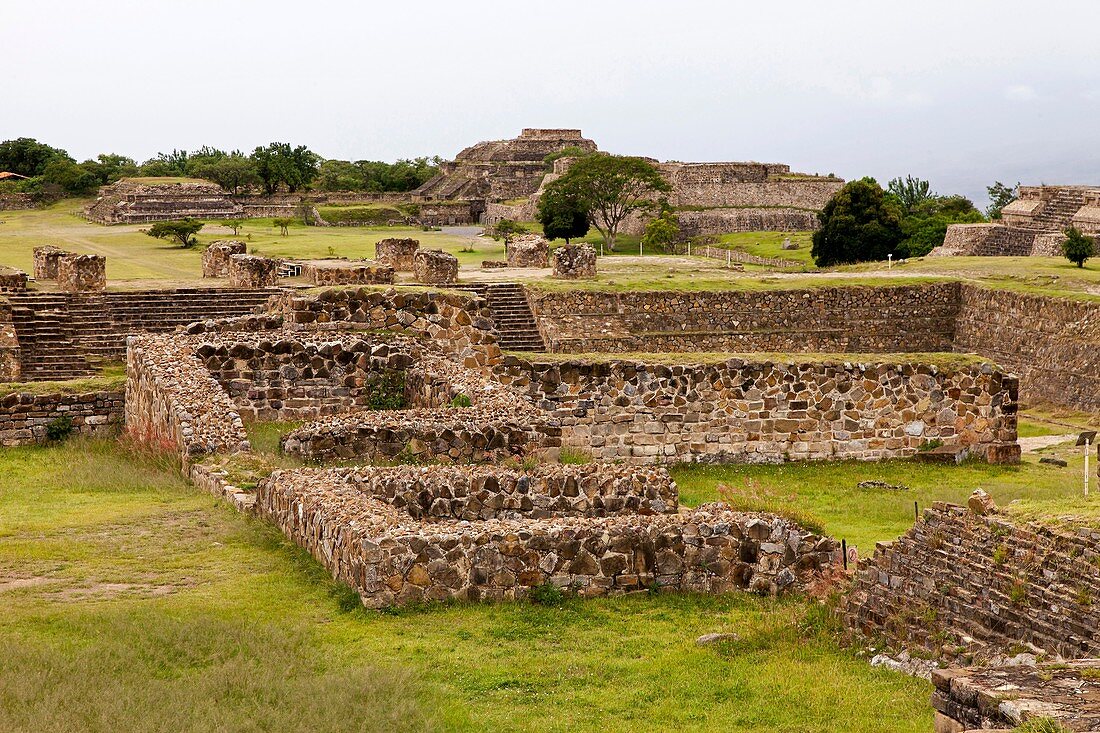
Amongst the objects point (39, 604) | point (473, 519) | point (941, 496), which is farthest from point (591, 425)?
point (39, 604)

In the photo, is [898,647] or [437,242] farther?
[437,242]

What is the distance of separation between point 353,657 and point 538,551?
6.50ft

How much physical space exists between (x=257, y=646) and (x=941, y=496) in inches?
379

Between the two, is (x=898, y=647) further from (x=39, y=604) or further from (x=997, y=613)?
(x=39, y=604)

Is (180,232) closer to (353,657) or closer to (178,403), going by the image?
(178,403)

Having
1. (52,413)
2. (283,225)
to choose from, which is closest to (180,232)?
(283,225)

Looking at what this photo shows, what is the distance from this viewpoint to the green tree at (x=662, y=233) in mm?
53562

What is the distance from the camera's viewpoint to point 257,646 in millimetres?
9523

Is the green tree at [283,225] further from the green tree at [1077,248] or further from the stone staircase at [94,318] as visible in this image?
the green tree at [1077,248]

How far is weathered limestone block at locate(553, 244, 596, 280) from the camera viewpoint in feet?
121

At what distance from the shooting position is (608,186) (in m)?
55.2

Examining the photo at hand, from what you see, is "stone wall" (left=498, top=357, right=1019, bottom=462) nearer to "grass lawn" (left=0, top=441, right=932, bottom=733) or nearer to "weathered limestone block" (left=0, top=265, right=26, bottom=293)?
"grass lawn" (left=0, top=441, right=932, bottom=733)

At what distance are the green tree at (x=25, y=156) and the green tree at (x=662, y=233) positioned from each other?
48534 millimetres

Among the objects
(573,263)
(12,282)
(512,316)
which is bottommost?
(512,316)
